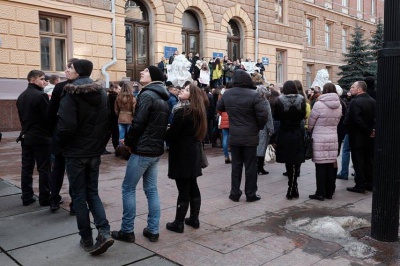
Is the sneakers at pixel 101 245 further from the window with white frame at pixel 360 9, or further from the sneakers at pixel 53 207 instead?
the window with white frame at pixel 360 9

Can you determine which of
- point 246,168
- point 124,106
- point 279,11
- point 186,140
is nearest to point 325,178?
point 246,168

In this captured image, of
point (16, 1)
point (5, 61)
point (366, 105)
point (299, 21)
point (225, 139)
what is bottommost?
point (225, 139)

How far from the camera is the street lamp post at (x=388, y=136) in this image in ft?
14.7

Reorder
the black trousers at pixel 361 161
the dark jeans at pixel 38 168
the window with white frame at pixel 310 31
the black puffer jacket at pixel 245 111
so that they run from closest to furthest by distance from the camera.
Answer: the dark jeans at pixel 38 168
the black puffer jacket at pixel 245 111
the black trousers at pixel 361 161
the window with white frame at pixel 310 31

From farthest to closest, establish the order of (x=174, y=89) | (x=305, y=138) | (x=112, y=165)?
1. (x=174, y=89)
2. (x=112, y=165)
3. (x=305, y=138)

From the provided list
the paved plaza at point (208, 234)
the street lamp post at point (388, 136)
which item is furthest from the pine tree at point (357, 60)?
the street lamp post at point (388, 136)

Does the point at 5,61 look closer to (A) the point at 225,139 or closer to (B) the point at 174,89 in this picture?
(B) the point at 174,89

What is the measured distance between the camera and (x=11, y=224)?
5133 millimetres

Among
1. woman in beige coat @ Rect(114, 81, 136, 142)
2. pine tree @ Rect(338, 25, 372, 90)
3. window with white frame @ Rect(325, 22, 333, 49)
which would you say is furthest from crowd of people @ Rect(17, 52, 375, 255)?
window with white frame @ Rect(325, 22, 333, 49)

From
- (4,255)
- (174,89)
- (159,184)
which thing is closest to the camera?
(4,255)

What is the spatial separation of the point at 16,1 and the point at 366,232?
13280 millimetres

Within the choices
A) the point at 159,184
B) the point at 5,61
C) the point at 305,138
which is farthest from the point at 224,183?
the point at 5,61

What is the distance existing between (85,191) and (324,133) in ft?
12.5

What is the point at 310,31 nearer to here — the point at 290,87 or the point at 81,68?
the point at 290,87
